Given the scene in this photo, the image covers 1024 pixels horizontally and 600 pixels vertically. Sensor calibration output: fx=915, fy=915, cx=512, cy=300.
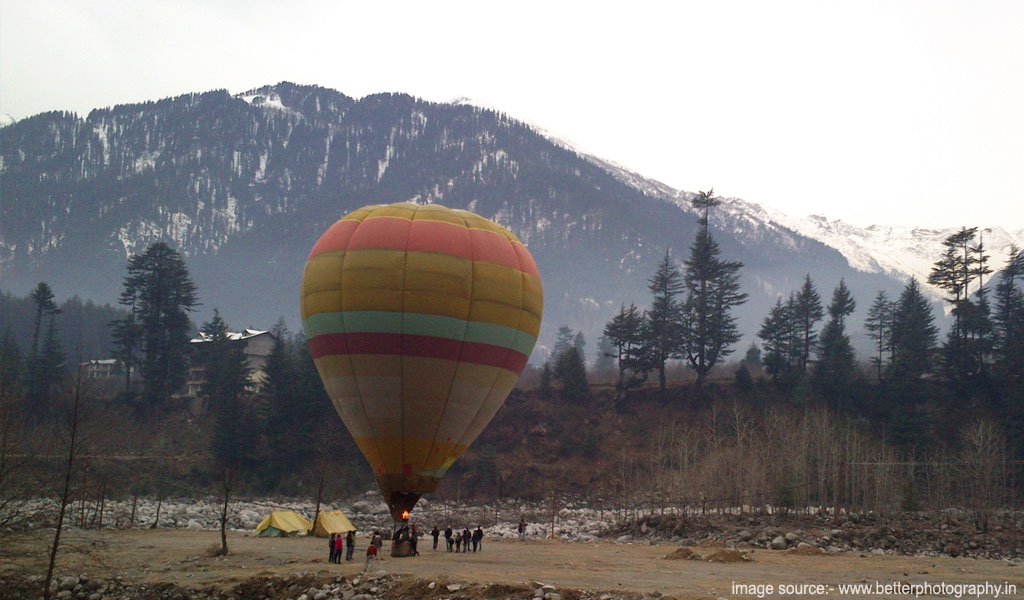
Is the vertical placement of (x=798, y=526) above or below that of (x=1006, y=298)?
below

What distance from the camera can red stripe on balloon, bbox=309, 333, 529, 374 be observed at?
2428 cm

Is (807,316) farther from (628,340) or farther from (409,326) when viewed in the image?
(409,326)

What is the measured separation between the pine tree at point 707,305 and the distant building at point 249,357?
37231 millimetres

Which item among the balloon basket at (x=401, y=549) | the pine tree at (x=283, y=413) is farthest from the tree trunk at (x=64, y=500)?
the pine tree at (x=283, y=413)

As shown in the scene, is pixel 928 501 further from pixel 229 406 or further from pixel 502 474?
pixel 229 406

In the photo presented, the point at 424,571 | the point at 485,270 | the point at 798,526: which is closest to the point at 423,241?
the point at 485,270

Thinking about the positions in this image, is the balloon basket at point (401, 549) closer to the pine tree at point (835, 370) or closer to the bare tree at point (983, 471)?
the bare tree at point (983, 471)

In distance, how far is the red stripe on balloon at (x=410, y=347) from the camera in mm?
24281

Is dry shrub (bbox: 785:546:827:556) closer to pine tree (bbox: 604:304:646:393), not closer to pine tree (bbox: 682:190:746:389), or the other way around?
pine tree (bbox: 682:190:746:389)

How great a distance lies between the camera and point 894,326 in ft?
253

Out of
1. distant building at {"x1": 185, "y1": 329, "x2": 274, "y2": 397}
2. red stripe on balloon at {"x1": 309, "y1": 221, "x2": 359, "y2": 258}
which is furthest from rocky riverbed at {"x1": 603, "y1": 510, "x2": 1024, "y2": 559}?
distant building at {"x1": 185, "y1": 329, "x2": 274, "y2": 397}

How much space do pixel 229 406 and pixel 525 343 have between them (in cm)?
4521

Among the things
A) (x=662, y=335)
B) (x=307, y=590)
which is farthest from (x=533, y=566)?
(x=662, y=335)

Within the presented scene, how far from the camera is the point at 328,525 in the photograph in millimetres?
39188
